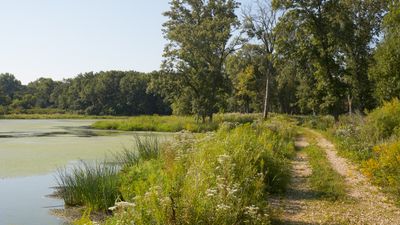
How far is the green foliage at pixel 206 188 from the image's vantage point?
14.1 ft

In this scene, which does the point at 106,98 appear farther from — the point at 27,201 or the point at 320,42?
the point at 27,201

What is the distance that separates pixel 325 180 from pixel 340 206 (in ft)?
7.50

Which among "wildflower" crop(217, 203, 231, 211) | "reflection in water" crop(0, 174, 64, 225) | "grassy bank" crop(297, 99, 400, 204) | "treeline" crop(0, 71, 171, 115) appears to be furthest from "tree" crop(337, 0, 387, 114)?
"treeline" crop(0, 71, 171, 115)

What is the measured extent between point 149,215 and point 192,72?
3026cm

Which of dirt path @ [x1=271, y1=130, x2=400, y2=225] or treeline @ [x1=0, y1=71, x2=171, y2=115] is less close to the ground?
treeline @ [x1=0, y1=71, x2=171, y2=115]

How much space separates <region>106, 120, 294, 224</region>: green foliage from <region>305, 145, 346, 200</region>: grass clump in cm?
77

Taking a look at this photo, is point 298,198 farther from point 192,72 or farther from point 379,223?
point 192,72

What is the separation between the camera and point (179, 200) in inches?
182

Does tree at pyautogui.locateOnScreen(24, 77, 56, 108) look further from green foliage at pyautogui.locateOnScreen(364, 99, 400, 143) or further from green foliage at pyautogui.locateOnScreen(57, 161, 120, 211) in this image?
green foliage at pyautogui.locateOnScreen(57, 161, 120, 211)

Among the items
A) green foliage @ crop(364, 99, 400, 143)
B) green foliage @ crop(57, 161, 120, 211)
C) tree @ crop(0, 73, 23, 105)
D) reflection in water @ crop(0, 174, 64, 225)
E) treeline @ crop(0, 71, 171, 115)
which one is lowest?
reflection in water @ crop(0, 174, 64, 225)

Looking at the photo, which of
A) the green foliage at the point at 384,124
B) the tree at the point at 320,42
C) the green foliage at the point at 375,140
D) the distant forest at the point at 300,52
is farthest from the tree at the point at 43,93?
the green foliage at the point at 384,124

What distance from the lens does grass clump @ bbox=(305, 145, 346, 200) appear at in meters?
8.36

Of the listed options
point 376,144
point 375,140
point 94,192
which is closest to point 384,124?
point 375,140

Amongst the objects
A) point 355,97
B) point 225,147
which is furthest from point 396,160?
point 355,97
